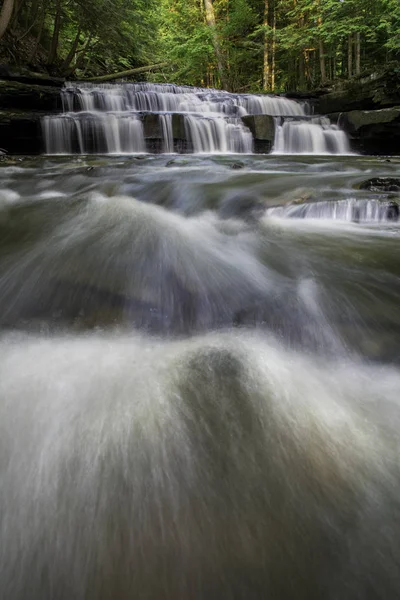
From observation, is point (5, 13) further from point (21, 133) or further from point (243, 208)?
point (243, 208)

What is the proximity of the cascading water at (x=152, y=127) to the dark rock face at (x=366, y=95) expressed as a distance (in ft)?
6.23

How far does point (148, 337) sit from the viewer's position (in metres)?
2.20

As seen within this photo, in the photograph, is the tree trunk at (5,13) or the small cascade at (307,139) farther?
the small cascade at (307,139)

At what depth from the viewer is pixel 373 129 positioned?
9.74 m

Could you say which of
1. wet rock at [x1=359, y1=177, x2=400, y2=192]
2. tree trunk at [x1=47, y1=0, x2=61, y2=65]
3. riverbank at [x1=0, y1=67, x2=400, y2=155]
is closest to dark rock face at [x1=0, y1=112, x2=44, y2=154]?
riverbank at [x1=0, y1=67, x2=400, y2=155]

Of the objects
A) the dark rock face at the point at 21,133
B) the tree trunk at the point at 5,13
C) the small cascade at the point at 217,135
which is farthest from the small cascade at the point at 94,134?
the tree trunk at the point at 5,13

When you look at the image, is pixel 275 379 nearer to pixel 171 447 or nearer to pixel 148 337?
pixel 171 447

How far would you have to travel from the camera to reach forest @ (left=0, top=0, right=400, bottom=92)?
1141 cm

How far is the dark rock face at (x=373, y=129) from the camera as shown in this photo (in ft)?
31.3

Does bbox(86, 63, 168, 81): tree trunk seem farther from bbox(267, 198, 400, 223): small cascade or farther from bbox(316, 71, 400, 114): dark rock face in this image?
bbox(267, 198, 400, 223): small cascade

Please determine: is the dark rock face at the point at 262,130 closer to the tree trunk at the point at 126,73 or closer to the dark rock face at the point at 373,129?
the dark rock face at the point at 373,129

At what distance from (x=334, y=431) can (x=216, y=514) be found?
2.12 feet

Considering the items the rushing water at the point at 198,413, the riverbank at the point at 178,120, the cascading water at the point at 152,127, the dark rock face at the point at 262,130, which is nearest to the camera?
the rushing water at the point at 198,413

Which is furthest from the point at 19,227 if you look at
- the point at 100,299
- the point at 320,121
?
the point at 320,121
